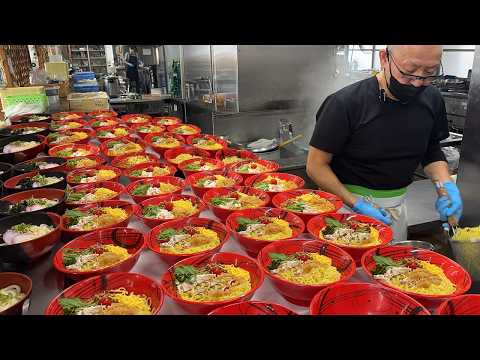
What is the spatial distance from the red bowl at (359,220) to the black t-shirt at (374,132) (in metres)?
0.65

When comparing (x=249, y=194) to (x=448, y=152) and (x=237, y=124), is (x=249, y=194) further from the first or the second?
(x=448, y=152)

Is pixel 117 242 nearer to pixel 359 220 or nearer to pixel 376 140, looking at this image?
pixel 359 220

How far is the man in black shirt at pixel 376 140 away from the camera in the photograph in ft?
8.29

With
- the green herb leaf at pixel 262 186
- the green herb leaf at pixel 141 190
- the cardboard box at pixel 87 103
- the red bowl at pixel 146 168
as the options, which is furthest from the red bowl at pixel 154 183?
the cardboard box at pixel 87 103

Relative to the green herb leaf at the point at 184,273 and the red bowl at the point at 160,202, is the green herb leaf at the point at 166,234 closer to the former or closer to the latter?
the red bowl at the point at 160,202

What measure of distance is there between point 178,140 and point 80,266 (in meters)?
2.45

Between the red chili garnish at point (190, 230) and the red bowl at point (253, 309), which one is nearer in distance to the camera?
the red bowl at point (253, 309)

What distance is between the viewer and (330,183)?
263 cm

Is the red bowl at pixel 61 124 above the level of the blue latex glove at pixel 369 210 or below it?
above

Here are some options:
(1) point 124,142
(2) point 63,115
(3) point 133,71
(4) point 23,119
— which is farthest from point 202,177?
(3) point 133,71

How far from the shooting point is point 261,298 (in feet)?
5.05

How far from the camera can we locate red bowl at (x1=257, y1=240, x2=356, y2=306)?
1432mm

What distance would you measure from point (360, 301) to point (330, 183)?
1288mm
